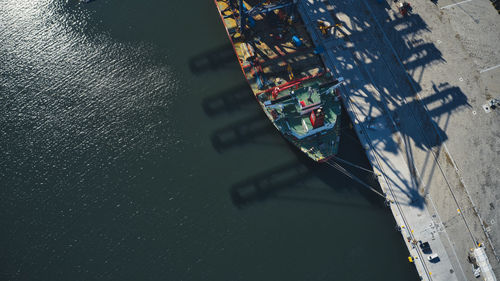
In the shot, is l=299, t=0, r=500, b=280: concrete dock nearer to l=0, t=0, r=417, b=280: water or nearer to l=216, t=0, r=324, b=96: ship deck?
l=216, t=0, r=324, b=96: ship deck

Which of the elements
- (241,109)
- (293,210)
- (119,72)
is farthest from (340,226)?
(119,72)

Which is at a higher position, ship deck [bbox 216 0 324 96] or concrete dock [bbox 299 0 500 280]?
ship deck [bbox 216 0 324 96]

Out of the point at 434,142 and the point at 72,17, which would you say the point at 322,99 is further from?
the point at 72,17

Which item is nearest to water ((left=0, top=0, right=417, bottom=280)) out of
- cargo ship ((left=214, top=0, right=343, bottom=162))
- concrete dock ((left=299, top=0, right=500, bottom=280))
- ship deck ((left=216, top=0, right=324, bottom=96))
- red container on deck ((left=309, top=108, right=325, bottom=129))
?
cargo ship ((left=214, top=0, right=343, bottom=162))

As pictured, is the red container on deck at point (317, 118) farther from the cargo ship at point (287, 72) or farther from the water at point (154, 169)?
the water at point (154, 169)

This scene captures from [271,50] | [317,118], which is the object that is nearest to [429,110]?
[317,118]

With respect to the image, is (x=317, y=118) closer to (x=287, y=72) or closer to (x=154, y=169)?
(x=287, y=72)
